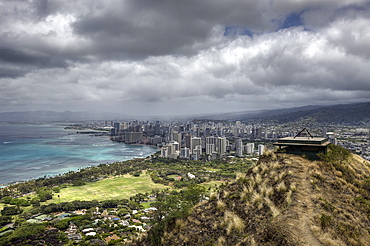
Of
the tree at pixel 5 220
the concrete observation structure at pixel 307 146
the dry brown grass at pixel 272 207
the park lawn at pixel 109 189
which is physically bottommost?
the park lawn at pixel 109 189

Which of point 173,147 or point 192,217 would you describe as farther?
point 173,147

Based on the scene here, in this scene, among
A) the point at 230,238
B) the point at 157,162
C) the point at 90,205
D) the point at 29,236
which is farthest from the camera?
the point at 157,162

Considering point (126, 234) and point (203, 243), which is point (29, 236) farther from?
point (203, 243)

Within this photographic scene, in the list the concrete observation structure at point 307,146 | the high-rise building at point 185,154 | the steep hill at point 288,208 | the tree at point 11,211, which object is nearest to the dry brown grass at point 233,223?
the steep hill at point 288,208

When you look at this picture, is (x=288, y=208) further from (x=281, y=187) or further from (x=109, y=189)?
(x=109, y=189)

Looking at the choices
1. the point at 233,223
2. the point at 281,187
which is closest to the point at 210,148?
the point at 281,187

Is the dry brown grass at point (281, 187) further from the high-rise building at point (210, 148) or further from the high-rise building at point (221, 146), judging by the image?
the high-rise building at point (210, 148)

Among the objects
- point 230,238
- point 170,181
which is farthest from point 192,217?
point 170,181
